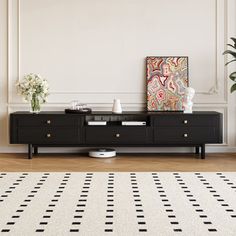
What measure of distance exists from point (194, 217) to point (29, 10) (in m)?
3.69

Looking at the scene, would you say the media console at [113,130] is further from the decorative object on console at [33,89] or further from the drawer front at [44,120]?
the decorative object on console at [33,89]

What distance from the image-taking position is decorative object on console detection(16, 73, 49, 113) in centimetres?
605

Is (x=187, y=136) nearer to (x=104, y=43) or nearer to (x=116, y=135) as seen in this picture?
(x=116, y=135)

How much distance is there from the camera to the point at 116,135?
6027 millimetres

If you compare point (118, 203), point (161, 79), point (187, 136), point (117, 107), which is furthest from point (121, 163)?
point (118, 203)

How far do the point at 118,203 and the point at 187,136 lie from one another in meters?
2.22

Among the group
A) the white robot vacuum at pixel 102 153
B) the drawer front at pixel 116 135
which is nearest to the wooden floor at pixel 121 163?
the white robot vacuum at pixel 102 153

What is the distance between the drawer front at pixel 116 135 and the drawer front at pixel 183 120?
20 cm

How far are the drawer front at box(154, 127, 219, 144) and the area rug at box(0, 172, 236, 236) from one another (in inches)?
36.1

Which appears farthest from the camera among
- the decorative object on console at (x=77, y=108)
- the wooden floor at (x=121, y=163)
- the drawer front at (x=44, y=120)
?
the decorative object on console at (x=77, y=108)

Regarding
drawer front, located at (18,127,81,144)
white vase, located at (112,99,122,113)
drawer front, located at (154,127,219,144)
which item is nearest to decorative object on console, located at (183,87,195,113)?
drawer front, located at (154,127,219,144)

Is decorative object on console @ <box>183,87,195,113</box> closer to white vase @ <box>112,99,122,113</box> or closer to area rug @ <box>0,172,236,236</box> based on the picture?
white vase @ <box>112,99,122,113</box>

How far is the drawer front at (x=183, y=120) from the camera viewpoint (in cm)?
600

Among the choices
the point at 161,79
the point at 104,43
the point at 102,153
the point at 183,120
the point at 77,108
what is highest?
the point at 104,43
